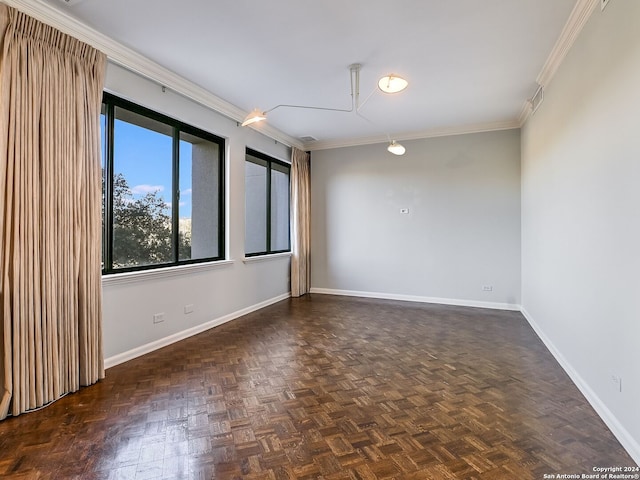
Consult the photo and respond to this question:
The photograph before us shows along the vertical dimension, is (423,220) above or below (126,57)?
below

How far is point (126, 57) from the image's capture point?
3.10 m

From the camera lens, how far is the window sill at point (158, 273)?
10.1 ft

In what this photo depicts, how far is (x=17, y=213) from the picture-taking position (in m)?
2.26

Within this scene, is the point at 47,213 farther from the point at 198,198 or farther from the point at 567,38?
the point at 567,38

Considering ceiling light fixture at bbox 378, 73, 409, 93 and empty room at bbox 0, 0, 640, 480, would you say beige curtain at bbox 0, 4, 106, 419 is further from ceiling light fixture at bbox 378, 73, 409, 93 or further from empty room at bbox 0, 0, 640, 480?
ceiling light fixture at bbox 378, 73, 409, 93

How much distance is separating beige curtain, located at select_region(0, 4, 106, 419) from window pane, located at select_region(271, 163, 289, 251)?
335cm

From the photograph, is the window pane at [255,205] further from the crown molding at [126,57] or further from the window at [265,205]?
the crown molding at [126,57]

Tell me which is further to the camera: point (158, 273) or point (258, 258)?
point (258, 258)

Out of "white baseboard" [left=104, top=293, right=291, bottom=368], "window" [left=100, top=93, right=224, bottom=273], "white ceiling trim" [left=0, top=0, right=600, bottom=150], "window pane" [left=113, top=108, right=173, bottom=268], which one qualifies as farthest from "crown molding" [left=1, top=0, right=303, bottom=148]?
"white baseboard" [left=104, top=293, right=291, bottom=368]

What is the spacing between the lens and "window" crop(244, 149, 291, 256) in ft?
17.5

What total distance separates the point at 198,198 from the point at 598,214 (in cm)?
404

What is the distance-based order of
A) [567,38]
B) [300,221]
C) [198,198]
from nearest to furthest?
[567,38] → [198,198] → [300,221]

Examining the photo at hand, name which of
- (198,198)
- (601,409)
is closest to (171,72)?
(198,198)

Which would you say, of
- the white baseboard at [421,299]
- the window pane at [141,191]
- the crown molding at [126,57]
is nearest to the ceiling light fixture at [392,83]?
the crown molding at [126,57]
